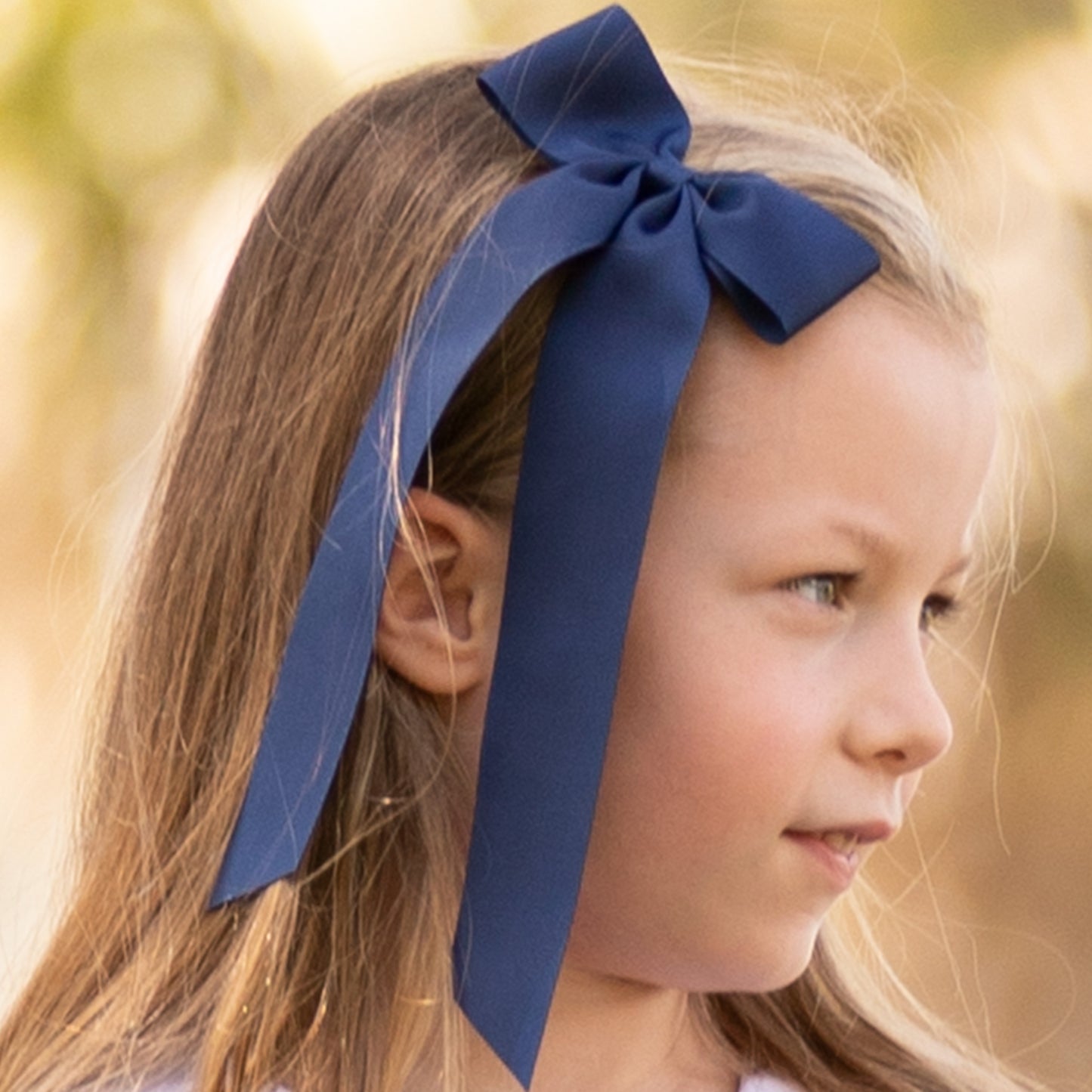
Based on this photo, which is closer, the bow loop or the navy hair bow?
the navy hair bow

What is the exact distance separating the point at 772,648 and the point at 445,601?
24cm

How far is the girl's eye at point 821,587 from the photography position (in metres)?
1.52

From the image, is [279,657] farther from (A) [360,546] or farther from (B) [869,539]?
(B) [869,539]

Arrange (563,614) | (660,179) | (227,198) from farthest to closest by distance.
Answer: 1. (227,198)
2. (660,179)
3. (563,614)

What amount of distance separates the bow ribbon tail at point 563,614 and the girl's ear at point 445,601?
74 mm

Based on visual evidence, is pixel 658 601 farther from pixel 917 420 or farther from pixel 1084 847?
pixel 1084 847

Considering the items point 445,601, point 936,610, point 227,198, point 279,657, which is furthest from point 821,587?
point 227,198

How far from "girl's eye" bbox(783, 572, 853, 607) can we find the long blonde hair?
0.71ft

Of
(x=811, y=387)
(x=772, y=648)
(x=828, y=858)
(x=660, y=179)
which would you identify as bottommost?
(x=828, y=858)

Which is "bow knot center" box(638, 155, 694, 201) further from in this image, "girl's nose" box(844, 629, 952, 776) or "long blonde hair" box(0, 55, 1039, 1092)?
"girl's nose" box(844, 629, 952, 776)

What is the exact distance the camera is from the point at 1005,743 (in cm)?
315

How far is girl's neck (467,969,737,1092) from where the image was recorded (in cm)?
161

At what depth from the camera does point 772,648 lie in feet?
4.93

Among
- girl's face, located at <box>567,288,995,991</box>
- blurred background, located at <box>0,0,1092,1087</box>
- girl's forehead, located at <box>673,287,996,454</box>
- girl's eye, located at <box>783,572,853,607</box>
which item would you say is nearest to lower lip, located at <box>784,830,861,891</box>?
girl's face, located at <box>567,288,995,991</box>
